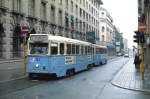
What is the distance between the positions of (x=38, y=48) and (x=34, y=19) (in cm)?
1895

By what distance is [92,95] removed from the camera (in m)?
13.9

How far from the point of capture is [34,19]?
39.3m

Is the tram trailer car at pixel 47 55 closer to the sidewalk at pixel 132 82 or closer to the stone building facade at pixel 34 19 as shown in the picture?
the sidewalk at pixel 132 82

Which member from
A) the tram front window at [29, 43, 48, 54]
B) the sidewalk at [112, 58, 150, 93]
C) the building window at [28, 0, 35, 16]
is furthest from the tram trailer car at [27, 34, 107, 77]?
the building window at [28, 0, 35, 16]

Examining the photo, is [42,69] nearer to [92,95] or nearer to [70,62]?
[70,62]

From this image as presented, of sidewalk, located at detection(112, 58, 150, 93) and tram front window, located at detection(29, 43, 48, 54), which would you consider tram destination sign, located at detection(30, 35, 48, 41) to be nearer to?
tram front window, located at detection(29, 43, 48, 54)

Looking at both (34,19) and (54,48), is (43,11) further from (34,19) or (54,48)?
(54,48)

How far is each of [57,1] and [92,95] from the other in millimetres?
37329

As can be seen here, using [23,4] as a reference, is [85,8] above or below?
above

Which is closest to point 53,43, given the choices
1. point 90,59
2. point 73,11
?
point 90,59

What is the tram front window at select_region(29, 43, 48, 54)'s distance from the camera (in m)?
20.6

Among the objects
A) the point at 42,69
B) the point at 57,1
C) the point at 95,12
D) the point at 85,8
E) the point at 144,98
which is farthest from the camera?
the point at 95,12

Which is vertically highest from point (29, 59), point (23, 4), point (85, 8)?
point (85, 8)

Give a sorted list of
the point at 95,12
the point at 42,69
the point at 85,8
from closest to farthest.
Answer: the point at 42,69 → the point at 85,8 → the point at 95,12
